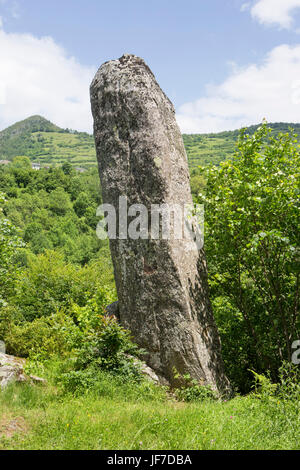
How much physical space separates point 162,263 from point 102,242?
64.9 m

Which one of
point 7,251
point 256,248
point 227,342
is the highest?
point 256,248

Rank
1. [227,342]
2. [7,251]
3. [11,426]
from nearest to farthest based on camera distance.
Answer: [11,426], [227,342], [7,251]

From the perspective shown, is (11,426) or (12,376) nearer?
(11,426)

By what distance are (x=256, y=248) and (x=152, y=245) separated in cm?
212

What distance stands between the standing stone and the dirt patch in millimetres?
3324

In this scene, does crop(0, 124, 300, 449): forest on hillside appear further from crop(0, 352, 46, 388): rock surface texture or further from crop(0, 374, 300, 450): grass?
crop(0, 352, 46, 388): rock surface texture

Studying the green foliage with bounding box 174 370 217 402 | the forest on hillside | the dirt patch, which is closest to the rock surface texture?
the forest on hillside

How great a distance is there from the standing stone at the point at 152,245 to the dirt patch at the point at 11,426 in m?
3.32

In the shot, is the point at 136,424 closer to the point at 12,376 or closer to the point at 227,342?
the point at 12,376

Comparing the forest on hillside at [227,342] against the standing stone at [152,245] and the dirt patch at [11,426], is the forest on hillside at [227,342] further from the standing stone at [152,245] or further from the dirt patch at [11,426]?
the standing stone at [152,245]

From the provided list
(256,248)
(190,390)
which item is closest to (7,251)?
(190,390)

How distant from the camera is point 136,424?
4770 mm

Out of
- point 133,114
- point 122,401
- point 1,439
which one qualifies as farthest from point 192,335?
point 133,114
